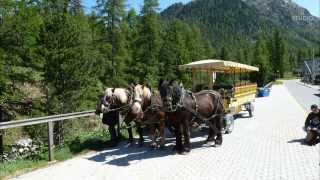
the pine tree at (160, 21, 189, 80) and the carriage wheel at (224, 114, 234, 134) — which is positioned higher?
the pine tree at (160, 21, 189, 80)

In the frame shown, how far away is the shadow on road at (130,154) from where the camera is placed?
1134 centimetres

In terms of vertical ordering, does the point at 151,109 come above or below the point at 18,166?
above

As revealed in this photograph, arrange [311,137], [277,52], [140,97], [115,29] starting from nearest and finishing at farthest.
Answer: [140,97], [311,137], [115,29], [277,52]

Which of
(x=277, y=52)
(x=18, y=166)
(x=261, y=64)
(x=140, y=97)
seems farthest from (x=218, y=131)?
(x=277, y=52)

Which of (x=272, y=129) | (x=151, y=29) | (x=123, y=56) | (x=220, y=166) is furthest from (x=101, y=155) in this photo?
(x=151, y=29)

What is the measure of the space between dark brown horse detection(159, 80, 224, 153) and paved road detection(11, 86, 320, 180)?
1.65ft

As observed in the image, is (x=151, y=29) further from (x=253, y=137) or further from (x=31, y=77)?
(x=253, y=137)

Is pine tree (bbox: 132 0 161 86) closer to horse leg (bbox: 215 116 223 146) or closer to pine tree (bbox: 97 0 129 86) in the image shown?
pine tree (bbox: 97 0 129 86)

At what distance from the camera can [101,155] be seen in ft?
40.1

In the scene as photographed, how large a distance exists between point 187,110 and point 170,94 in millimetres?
923

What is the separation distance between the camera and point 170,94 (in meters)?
11.8

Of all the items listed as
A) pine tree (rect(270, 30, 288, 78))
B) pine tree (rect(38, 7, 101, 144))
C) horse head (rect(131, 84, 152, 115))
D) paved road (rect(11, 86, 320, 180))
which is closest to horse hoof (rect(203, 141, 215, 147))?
paved road (rect(11, 86, 320, 180))

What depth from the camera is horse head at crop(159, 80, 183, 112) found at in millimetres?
11711

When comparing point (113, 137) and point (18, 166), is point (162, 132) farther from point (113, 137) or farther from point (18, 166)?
point (18, 166)
